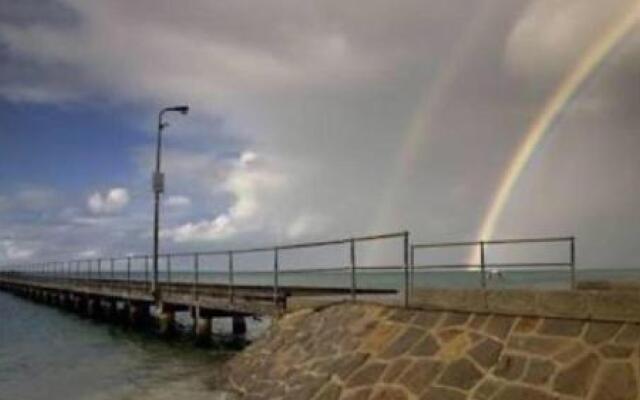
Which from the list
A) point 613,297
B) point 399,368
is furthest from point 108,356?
point 613,297

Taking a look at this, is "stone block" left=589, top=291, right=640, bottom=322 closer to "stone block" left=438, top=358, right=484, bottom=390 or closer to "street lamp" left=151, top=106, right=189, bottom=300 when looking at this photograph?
"stone block" left=438, top=358, right=484, bottom=390

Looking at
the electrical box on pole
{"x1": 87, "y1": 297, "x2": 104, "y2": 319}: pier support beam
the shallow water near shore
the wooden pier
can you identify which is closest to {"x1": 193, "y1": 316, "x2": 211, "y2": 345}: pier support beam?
the wooden pier

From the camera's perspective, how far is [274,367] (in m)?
14.8

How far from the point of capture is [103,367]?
70.7 ft

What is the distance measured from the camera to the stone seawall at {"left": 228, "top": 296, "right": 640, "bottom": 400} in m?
9.26

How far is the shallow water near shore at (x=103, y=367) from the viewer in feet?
54.6

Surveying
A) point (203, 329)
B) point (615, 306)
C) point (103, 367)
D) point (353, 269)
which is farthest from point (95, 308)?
point (615, 306)

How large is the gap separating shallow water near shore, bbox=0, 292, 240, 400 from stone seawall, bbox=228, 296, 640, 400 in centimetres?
203

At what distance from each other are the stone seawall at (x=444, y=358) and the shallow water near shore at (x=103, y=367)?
2032 mm

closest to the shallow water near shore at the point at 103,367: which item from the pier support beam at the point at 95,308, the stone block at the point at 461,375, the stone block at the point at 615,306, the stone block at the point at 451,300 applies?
the stone block at the point at 451,300

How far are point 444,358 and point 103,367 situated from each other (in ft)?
42.6

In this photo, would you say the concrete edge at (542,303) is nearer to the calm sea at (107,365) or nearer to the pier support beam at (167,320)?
the calm sea at (107,365)

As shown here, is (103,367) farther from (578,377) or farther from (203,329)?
(578,377)

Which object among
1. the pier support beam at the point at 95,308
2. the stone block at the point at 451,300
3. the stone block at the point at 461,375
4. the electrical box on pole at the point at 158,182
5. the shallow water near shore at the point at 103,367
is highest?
the electrical box on pole at the point at 158,182
